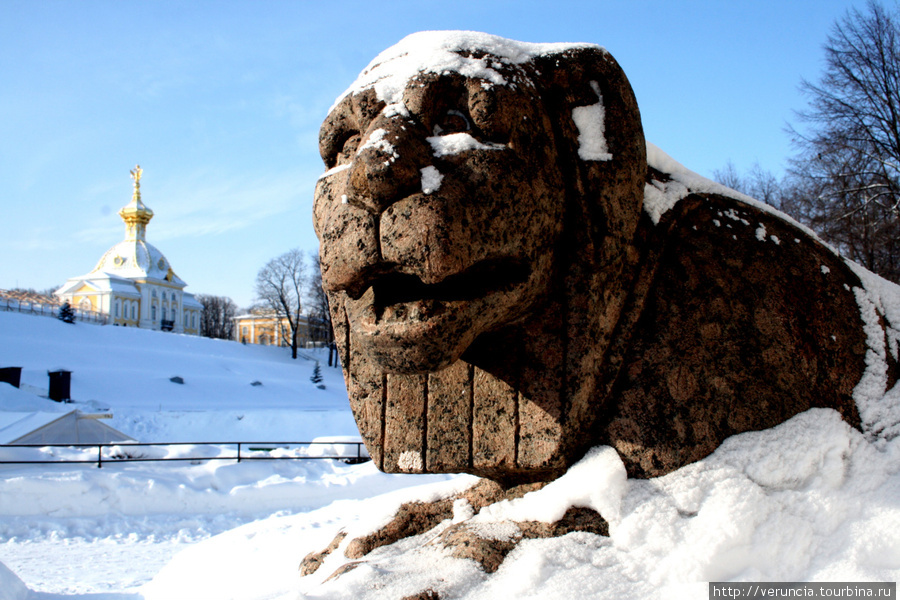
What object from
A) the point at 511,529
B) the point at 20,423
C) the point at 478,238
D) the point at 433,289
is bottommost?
the point at 20,423

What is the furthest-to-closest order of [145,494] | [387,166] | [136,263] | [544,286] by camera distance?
[136,263], [145,494], [544,286], [387,166]

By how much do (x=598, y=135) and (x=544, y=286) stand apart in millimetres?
580

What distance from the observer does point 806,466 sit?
6.95ft

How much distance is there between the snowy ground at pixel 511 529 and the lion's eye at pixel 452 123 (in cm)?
118

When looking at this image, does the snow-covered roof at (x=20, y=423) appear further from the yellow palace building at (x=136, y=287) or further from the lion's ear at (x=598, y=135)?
the yellow palace building at (x=136, y=287)

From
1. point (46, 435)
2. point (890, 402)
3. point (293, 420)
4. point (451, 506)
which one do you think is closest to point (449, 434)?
point (451, 506)

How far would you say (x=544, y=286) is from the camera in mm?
2137

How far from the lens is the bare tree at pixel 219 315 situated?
65500 millimetres

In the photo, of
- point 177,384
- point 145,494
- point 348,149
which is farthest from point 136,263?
point 348,149

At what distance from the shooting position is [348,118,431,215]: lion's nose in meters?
1.83

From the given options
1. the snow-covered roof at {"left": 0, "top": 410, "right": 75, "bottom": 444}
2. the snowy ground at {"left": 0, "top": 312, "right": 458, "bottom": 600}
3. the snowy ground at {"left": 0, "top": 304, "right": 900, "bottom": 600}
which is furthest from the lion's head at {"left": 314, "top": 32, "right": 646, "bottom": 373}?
the snow-covered roof at {"left": 0, "top": 410, "right": 75, "bottom": 444}

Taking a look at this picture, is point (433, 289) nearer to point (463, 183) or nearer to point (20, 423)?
point (463, 183)

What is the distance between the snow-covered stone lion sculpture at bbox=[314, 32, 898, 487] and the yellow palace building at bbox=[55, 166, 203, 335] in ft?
142

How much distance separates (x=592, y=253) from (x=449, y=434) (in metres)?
0.82
